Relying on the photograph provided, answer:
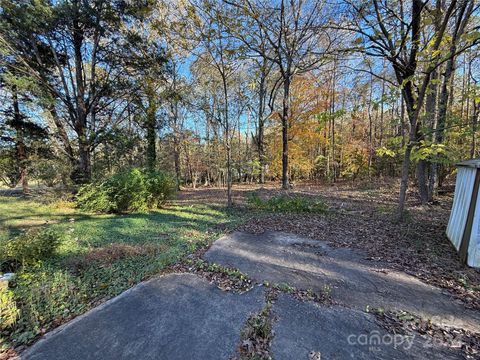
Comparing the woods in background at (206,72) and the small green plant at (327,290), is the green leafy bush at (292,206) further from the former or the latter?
the small green plant at (327,290)

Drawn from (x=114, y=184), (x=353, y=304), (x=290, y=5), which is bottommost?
(x=353, y=304)

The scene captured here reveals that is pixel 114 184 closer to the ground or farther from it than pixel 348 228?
farther from it

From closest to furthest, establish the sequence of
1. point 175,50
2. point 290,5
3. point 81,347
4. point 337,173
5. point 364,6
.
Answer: point 81,347 < point 364,6 < point 290,5 < point 175,50 < point 337,173

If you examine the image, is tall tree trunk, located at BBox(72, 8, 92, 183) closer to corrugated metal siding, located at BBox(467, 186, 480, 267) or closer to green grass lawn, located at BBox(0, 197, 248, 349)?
green grass lawn, located at BBox(0, 197, 248, 349)

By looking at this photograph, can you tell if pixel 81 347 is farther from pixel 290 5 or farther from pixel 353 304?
pixel 290 5

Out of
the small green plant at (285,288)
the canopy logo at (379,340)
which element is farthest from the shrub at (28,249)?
the canopy logo at (379,340)

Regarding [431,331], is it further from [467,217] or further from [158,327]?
[158,327]

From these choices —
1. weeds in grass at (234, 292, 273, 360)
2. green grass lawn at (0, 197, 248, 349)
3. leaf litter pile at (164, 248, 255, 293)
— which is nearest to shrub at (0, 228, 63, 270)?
green grass lawn at (0, 197, 248, 349)

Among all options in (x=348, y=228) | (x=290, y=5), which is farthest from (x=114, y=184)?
(x=290, y=5)

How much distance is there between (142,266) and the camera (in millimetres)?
3227

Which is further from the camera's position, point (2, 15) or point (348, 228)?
point (2, 15)

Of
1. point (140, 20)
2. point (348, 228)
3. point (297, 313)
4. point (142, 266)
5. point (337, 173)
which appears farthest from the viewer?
point (337, 173)

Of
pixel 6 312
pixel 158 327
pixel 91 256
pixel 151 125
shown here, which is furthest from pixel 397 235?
pixel 151 125

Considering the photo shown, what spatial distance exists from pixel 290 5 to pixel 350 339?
10080mm
